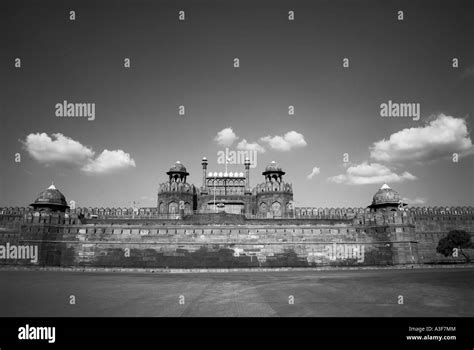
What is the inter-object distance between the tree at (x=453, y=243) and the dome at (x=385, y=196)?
20.6ft

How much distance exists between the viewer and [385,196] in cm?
3766

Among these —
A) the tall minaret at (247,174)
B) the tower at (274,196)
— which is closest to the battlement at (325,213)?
the tower at (274,196)

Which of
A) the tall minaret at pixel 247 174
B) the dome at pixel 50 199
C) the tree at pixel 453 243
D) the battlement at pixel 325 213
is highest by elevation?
the tall minaret at pixel 247 174

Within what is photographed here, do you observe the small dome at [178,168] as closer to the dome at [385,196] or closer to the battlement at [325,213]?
the battlement at [325,213]

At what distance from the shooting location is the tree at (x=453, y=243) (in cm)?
3481

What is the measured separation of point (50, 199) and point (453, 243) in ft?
142

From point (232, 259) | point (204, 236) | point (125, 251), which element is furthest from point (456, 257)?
point (125, 251)

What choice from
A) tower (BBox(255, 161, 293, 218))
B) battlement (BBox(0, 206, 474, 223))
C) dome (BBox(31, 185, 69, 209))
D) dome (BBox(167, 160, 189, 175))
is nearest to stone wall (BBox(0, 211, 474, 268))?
dome (BBox(31, 185, 69, 209))

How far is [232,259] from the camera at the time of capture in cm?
2873

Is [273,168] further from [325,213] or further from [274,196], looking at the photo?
[325,213]
